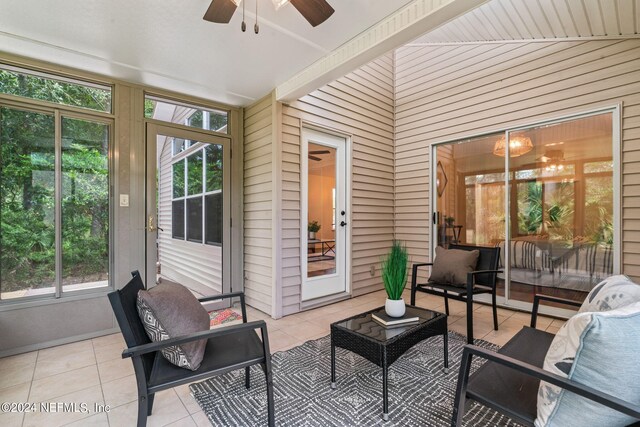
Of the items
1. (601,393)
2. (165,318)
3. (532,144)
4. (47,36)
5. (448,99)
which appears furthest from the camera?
(448,99)

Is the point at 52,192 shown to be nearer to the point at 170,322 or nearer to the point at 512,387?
the point at 170,322

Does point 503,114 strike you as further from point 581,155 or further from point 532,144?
point 581,155

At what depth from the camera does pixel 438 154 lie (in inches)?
179

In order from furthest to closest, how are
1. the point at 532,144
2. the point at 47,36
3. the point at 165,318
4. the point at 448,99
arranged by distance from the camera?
the point at 448,99
the point at 532,144
the point at 47,36
the point at 165,318

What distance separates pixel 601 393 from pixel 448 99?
13.7 ft

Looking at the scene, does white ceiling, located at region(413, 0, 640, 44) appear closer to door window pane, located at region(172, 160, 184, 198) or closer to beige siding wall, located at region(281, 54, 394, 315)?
beige siding wall, located at region(281, 54, 394, 315)

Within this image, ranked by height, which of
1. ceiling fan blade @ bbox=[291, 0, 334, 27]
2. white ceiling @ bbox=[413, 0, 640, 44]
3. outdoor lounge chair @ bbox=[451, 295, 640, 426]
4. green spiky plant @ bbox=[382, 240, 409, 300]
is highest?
white ceiling @ bbox=[413, 0, 640, 44]

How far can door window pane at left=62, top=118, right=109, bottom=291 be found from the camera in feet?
9.47

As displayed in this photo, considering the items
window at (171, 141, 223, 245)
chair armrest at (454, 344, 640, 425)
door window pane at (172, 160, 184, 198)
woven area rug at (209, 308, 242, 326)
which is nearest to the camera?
chair armrest at (454, 344, 640, 425)

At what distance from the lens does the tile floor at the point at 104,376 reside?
1772mm

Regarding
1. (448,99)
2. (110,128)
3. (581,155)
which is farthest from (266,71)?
(581,155)

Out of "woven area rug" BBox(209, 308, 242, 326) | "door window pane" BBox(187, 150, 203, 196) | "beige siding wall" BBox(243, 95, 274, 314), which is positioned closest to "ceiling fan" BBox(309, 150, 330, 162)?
"beige siding wall" BBox(243, 95, 274, 314)

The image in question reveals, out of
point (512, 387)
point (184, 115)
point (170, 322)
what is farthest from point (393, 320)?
point (184, 115)

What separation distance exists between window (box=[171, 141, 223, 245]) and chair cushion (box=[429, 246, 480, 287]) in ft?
8.84
